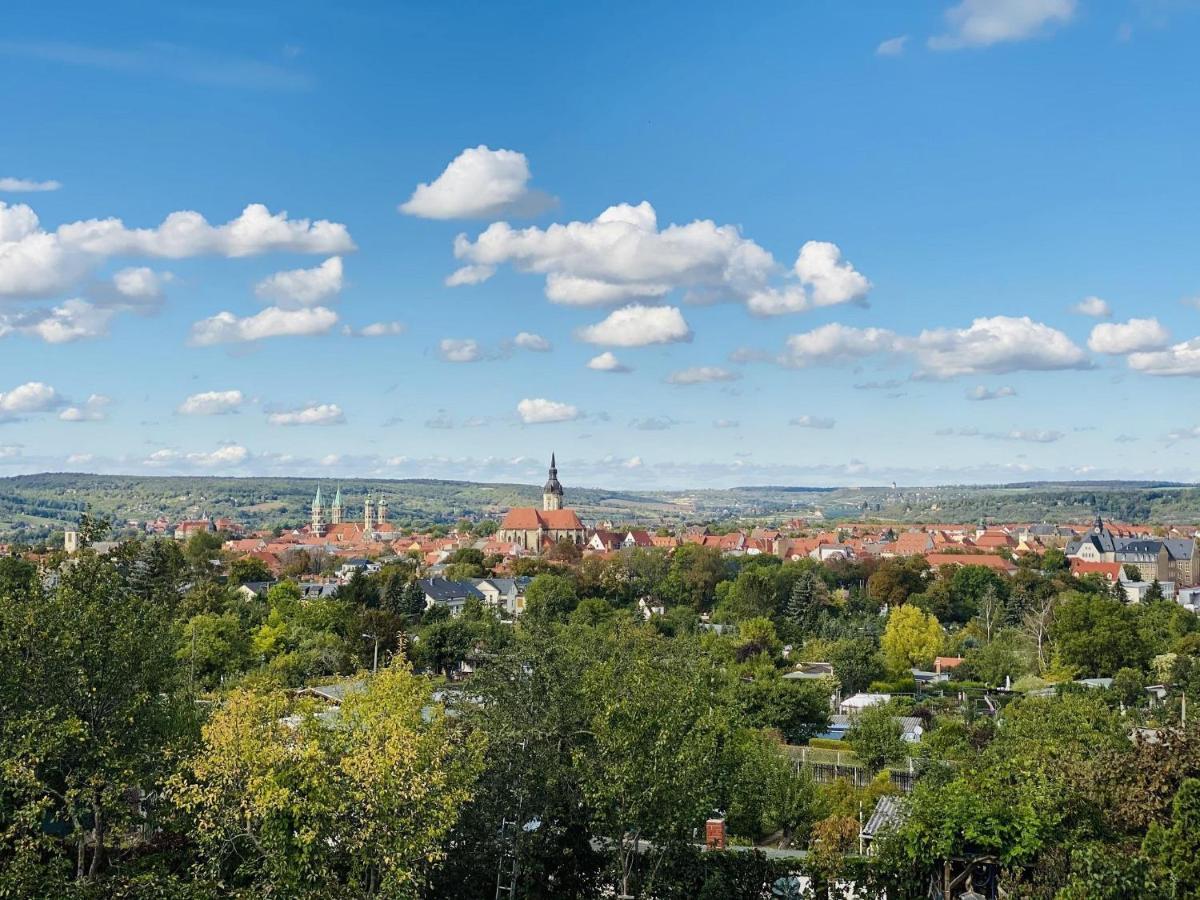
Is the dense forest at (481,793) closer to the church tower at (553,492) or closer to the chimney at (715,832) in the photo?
the chimney at (715,832)

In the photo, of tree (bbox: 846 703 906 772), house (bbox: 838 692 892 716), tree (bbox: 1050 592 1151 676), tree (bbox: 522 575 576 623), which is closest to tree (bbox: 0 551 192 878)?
tree (bbox: 846 703 906 772)

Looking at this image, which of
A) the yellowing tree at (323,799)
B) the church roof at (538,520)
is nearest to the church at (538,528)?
the church roof at (538,520)

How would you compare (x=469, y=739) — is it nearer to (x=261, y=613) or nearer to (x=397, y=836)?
(x=397, y=836)

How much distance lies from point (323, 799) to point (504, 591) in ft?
202

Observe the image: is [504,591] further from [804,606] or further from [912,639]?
[912,639]

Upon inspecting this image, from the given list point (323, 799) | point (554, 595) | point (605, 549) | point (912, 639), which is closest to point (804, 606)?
point (912, 639)

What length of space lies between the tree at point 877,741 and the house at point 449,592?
3770 centimetres

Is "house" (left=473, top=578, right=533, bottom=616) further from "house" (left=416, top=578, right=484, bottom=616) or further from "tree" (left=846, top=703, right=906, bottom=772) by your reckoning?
"tree" (left=846, top=703, right=906, bottom=772)

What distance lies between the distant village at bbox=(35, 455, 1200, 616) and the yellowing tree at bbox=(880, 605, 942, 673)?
21652mm

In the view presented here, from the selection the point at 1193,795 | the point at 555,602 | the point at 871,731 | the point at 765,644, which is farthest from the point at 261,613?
the point at 1193,795

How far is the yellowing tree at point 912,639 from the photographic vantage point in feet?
172

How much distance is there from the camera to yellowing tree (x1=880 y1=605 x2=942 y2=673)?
5256 cm

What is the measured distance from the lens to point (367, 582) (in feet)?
205

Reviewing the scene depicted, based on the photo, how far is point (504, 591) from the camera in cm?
7525
